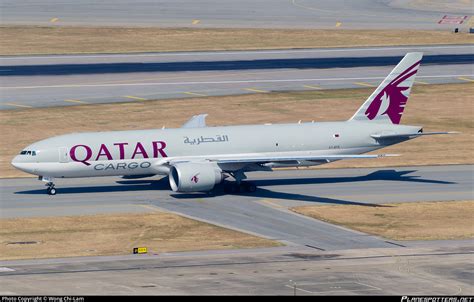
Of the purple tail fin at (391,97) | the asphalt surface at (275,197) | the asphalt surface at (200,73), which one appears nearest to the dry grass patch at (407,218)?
the asphalt surface at (275,197)

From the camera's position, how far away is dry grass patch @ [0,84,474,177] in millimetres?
95688

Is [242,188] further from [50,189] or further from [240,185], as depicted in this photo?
[50,189]

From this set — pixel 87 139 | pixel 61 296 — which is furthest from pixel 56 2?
pixel 61 296

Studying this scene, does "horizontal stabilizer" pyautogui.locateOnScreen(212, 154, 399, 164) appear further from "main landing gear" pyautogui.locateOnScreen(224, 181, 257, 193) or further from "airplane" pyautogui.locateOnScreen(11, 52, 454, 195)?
"main landing gear" pyautogui.locateOnScreen(224, 181, 257, 193)

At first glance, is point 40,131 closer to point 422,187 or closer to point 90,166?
point 90,166

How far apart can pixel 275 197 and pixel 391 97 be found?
44.5 ft

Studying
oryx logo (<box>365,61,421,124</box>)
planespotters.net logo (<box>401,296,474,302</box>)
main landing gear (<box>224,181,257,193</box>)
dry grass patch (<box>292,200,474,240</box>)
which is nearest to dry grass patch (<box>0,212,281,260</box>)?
dry grass patch (<box>292,200,474,240</box>)

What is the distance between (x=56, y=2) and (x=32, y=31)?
3150 centimetres

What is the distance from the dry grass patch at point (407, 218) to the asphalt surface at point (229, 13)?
308 feet

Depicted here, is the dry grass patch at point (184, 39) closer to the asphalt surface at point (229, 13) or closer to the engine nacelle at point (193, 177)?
the asphalt surface at point (229, 13)

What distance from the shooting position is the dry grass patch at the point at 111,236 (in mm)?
64375

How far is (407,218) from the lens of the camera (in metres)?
73.1

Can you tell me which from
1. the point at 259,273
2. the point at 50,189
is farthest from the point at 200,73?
the point at 259,273

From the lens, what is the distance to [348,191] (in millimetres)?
81625
